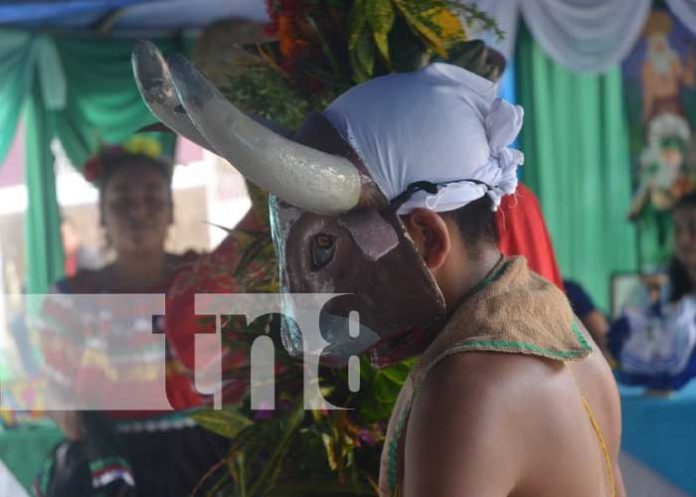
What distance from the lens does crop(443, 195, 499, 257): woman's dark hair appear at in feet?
3.78

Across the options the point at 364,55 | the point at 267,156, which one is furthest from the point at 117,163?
the point at 267,156

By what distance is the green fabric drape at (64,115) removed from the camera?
229 inches

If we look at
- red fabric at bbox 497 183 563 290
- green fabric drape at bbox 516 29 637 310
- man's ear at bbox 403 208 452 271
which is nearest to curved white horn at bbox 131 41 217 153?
man's ear at bbox 403 208 452 271

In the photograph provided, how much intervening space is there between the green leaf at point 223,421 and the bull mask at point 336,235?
0.55m

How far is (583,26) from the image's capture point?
520 cm

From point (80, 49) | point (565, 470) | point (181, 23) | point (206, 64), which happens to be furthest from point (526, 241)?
point (80, 49)

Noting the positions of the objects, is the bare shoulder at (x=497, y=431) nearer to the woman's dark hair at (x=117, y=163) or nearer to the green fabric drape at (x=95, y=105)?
the woman's dark hair at (x=117, y=163)

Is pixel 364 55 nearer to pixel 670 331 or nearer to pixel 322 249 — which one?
pixel 322 249

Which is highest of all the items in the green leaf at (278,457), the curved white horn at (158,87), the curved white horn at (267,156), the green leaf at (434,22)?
the green leaf at (434,22)

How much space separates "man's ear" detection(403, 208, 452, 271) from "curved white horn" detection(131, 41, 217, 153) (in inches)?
10.1

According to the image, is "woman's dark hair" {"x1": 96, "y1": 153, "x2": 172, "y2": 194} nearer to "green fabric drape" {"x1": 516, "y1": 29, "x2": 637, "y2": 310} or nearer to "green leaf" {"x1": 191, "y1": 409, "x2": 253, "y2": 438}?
"green fabric drape" {"x1": 516, "y1": 29, "x2": 637, "y2": 310}

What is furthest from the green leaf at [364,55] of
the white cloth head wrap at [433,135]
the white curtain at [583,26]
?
the white curtain at [583,26]

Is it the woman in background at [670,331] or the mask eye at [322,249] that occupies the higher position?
the mask eye at [322,249]

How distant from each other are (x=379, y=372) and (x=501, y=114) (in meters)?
0.61
